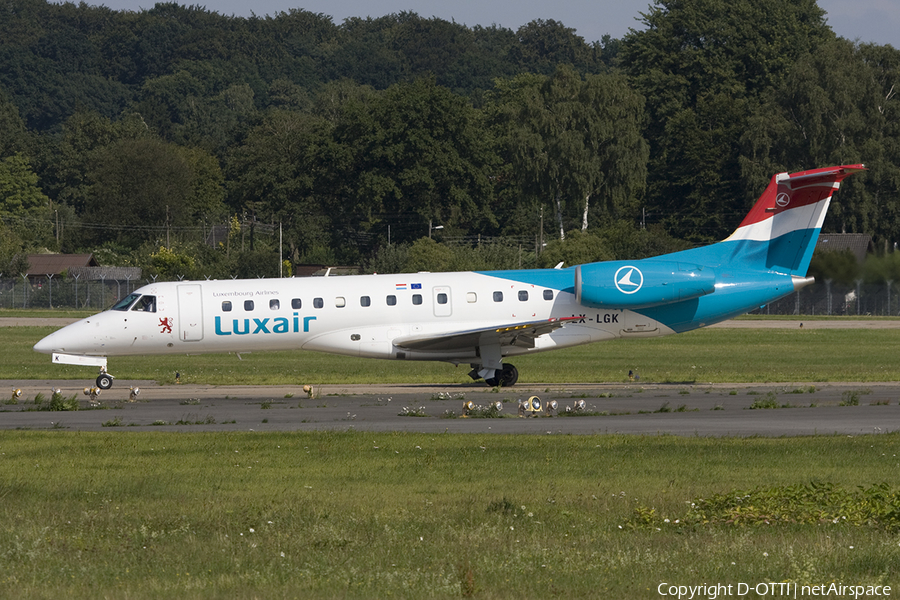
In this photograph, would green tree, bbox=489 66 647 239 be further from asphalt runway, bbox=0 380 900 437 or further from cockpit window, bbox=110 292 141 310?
cockpit window, bbox=110 292 141 310

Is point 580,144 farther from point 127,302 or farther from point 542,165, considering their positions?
point 127,302

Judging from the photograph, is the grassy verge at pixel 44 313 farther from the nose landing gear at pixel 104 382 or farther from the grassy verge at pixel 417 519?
the grassy verge at pixel 417 519

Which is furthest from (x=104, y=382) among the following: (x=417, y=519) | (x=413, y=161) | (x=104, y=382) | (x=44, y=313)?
(x=413, y=161)

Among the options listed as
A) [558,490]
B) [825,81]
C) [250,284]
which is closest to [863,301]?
[825,81]

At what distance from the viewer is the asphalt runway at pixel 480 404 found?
67.8ft

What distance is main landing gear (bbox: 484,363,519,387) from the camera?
30.1 metres

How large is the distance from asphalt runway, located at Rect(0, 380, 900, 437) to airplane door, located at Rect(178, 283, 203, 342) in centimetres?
153

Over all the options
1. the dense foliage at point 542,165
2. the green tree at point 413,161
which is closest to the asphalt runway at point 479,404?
the dense foliage at point 542,165

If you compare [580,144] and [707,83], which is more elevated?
[707,83]

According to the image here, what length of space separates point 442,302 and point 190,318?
6.84 m

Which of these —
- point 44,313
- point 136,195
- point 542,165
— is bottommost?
point 44,313

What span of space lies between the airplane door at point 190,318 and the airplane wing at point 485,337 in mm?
5334

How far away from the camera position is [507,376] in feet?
98.9
